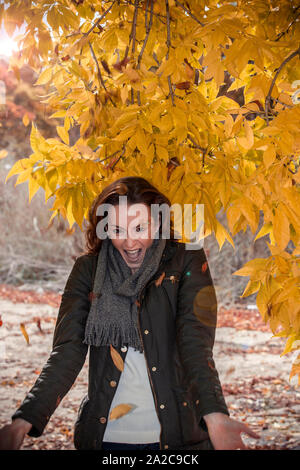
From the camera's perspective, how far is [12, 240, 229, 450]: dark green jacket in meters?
1.66

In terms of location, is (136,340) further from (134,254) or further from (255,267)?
(255,267)

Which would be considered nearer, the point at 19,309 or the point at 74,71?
the point at 74,71

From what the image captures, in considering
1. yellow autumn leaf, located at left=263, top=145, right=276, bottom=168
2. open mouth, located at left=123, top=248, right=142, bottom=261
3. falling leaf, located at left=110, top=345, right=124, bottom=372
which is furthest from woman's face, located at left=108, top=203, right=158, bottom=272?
yellow autumn leaf, located at left=263, top=145, right=276, bottom=168

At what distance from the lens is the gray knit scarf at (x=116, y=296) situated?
1836 millimetres

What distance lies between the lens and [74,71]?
192 cm

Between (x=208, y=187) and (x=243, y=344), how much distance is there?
5.40m

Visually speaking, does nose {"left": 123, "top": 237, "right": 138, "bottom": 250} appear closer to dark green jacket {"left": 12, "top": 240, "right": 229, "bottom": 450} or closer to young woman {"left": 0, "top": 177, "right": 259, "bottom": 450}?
young woman {"left": 0, "top": 177, "right": 259, "bottom": 450}

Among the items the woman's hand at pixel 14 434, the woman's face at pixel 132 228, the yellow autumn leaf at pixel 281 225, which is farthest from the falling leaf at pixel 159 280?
the woman's hand at pixel 14 434

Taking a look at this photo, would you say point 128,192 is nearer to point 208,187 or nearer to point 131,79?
point 208,187

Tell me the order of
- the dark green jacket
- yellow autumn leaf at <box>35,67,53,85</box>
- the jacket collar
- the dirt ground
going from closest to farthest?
the dark green jacket, the jacket collar, yellow autumn leaf at <box>35,67,53,85</box>, the dirt ground

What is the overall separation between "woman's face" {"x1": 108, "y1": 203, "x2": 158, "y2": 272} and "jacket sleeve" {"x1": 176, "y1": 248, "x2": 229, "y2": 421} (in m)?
0.19

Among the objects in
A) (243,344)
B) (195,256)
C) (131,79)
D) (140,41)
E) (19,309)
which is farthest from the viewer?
(19,309)

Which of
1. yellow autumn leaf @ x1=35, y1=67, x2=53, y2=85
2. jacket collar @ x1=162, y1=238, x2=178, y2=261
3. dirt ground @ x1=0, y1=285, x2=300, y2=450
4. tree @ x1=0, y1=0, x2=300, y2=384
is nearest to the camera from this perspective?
→ tree @ x1=0, y1=0, x2=300, y2=384

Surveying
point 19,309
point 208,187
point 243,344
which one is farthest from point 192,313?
point 19,309
